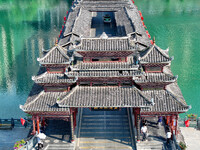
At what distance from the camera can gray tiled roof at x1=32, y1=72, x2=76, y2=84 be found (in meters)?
27.2

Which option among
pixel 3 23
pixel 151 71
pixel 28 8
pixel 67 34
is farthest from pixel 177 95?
pixel 28 8

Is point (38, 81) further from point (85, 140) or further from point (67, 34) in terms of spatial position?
point (67, 34)

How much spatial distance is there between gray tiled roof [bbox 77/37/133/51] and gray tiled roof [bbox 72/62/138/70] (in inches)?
68.3

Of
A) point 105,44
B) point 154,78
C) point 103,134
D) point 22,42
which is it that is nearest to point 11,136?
point 103,134

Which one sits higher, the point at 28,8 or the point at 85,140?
the point at 28,8

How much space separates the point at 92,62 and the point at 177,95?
9336 mm

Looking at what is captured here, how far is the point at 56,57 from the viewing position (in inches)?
1091

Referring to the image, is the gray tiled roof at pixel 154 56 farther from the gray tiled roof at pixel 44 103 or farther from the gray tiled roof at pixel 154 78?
the gray tiled roof at pixel 44 103

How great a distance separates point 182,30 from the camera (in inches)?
3000

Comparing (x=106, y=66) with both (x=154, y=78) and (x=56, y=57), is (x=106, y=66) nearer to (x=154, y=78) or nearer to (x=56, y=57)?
(x=154, y=78)

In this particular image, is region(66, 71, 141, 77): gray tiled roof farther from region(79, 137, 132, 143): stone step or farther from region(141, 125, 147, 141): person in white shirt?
region(79, 137, 132, 143): stone step

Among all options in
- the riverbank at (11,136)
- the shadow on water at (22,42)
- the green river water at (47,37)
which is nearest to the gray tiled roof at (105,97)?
the riverbank at (11,136)

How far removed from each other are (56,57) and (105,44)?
506 centimetres

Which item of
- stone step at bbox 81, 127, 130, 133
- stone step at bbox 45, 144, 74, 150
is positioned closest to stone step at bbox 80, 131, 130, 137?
stone step at bbox 81, 127, 130, 133
